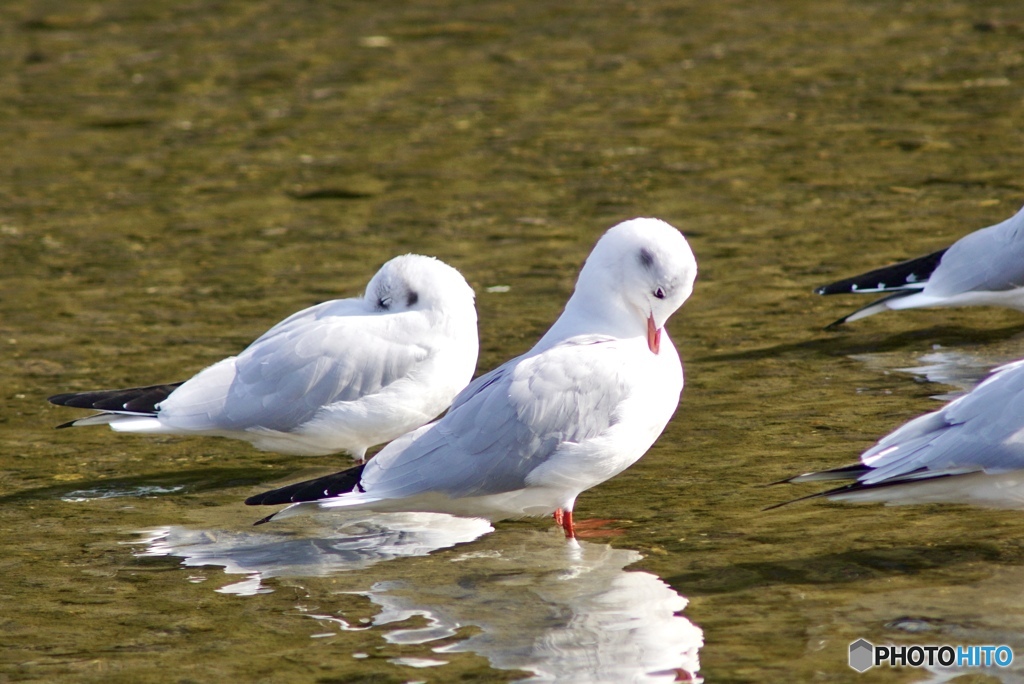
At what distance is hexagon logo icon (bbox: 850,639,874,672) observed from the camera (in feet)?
14.0

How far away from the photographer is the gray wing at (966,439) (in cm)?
469

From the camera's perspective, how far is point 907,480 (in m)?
4.69

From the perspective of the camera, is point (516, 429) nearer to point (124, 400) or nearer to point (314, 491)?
point (314, 491)

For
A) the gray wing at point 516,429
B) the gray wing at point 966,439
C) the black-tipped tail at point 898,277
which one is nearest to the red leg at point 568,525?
the gray wing at point 516,429

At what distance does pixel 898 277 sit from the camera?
24.5ft

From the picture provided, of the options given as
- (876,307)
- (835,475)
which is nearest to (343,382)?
(835,475)

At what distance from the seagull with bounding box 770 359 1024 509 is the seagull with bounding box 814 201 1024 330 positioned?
239 centimetres

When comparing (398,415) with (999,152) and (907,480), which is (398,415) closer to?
(907,480)

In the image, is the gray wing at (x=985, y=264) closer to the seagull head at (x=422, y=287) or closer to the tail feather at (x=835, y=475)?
the seagull head at (x=422, y=287)

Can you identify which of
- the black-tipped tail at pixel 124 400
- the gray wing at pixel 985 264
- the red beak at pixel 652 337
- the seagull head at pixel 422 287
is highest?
the seagull head at pixel 422 287

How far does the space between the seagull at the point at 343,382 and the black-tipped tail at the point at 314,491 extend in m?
0.72

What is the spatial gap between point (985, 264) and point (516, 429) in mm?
3209

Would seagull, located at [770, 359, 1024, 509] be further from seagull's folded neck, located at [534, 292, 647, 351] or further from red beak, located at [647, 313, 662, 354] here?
seagull's folded neck, located at [534, 292, 647, 351]

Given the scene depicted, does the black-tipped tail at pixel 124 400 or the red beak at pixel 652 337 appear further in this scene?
the black-tipped tail at pixel 124 400
